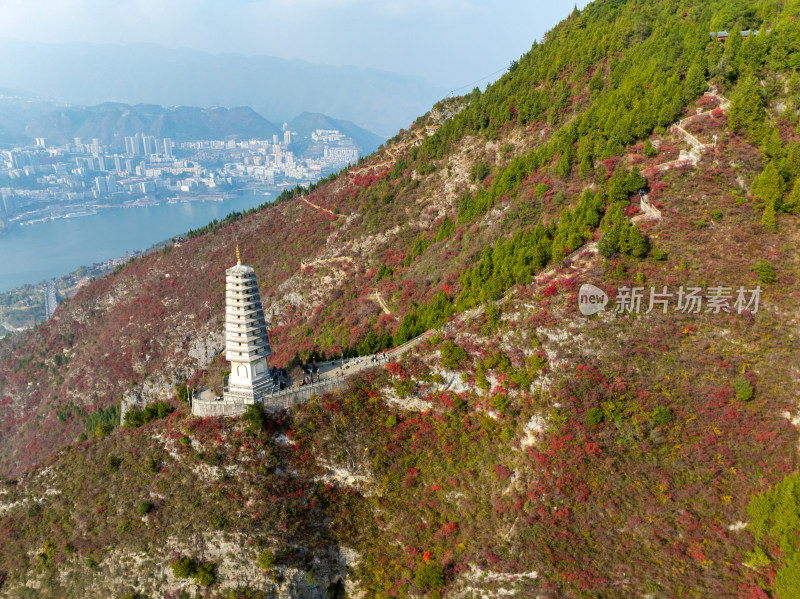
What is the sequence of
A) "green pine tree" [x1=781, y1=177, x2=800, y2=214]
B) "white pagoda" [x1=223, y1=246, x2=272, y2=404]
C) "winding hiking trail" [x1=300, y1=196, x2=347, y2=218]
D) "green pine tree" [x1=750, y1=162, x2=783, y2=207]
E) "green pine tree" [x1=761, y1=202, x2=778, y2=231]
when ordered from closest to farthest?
"green pine tree" [x1=781, y1=177, x2=800, y2=214] < "green pine tree" [x1=761, y1=202, x2=778, y2=231] < "green pine tree" [x1=750, y1=162, x2=783, y2=207] < "white pagoda" [x1=223, y1=246, x2=272, y2=404] < "winding hiking trail" [x1=300, y1=196, x2=347, y2=218]

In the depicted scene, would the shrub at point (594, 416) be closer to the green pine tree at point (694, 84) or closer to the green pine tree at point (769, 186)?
the green pine tree at point (769, 186)

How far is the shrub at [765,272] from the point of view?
31625 mm

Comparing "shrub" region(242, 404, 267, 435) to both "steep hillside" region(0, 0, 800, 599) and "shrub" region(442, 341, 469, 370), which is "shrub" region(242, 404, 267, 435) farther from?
"shrub" region(442, 341, 469, 370)

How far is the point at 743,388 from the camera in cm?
2936

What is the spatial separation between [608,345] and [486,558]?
16.0 metres

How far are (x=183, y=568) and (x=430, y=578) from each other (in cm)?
1487

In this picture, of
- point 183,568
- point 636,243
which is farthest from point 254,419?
point 636,243

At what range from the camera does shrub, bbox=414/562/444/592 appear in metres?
28.8

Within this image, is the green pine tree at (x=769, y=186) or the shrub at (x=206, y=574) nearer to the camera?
the shrub at (x=206, y=574)

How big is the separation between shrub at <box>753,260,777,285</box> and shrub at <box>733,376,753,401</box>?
7032 mm

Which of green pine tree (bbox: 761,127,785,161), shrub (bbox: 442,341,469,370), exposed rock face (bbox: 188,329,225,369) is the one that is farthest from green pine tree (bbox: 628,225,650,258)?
exposed rock face (bbox: 188,329,225,369)

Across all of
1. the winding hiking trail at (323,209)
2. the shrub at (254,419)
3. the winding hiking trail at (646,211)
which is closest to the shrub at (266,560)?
the shrub at (254,419)

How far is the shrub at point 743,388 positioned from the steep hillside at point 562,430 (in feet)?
0.42

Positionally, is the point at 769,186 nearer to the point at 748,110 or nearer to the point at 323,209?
the point at 748,110
